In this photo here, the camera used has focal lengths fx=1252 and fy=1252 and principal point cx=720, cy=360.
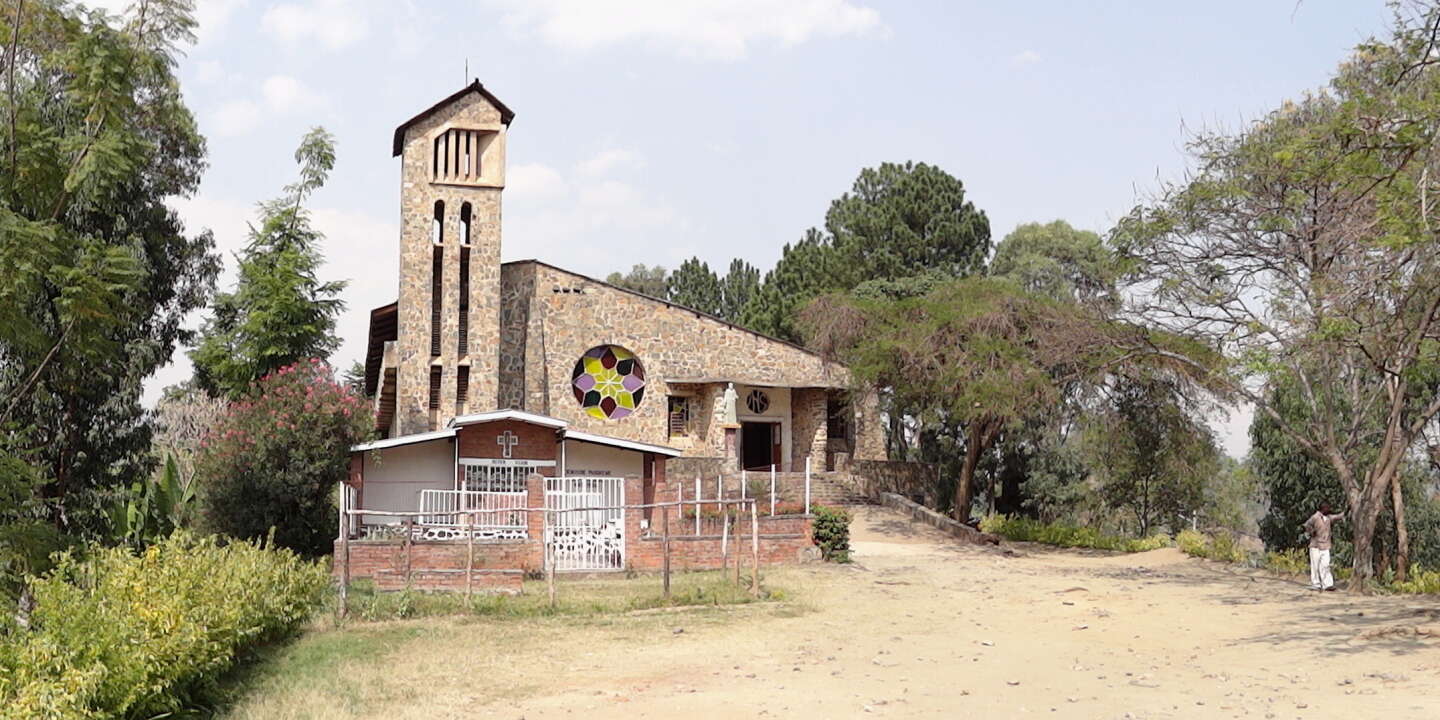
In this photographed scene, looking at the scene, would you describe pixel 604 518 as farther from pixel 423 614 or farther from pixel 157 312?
pixel 157 312

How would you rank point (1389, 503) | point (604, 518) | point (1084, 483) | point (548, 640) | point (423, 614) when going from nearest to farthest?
point (548, 640)
point (423, 614)
point (604, 518)
point (1389, 503)
point (1084, 483)

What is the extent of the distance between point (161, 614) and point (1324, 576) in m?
15.8

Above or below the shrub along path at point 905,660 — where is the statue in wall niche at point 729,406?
above

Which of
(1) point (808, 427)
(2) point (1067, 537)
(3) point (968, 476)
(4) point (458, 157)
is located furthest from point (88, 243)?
(1) point (808, 427)

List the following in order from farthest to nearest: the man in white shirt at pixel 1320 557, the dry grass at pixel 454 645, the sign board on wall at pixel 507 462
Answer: the sign board on wall at pixel 507 462
the man in white shirt at pixel 1320 557
the dry grass at pixel 454 645

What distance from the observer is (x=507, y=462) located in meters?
24.3

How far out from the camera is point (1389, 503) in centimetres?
2630

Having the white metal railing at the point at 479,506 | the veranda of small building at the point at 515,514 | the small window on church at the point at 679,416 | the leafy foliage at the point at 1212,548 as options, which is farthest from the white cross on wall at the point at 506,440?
the leafy foliage at the point at 1212,548

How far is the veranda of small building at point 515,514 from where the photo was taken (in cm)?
1842

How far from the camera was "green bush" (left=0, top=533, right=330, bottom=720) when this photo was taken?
8297 mm

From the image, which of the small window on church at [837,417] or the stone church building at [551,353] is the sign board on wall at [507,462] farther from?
the small window on church at [837,417]

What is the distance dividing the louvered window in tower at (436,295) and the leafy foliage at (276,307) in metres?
2.47

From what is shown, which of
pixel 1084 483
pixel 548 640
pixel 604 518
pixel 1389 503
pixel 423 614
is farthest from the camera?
pixel 1084 483

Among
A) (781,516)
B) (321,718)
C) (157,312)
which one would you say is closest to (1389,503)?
(781,516)
